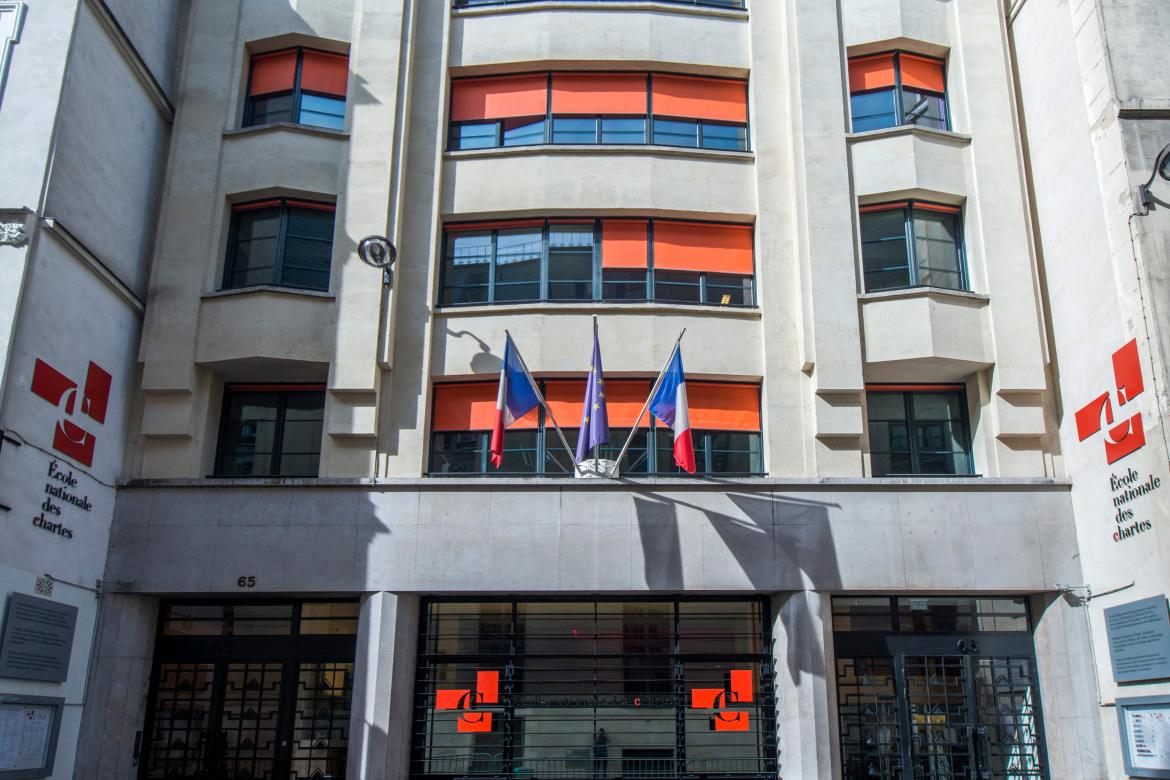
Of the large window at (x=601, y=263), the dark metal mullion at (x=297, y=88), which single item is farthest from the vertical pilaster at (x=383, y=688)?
the dark metal mullion at (x=297, y=88)

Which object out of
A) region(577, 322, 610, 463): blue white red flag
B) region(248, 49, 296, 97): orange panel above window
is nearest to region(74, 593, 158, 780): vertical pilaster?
region(577, 322, 610, 463): blue white red flag

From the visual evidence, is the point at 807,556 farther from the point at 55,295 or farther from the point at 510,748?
the point at 55,295

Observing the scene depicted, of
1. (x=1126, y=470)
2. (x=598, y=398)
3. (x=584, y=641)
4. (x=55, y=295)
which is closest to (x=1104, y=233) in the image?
(x=1126, y=470)

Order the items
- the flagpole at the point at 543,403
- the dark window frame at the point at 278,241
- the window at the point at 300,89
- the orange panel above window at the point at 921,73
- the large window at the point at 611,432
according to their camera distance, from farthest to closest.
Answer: the window at the point at 300,89
the orange panel above window at the point at 921,73
the dark window frame at the point at 278,241
the large window at the point at 611,432
the flagpole at the point at 543,403

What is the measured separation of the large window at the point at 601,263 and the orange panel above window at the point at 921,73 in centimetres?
426

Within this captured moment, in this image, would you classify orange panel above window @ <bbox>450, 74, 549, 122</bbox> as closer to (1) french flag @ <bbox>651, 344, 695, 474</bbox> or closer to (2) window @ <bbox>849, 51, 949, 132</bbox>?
(2) window @ <bbox>849, 51, 949, 132</bbox>

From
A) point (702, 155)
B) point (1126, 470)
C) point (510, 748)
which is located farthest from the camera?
point (702, 155)

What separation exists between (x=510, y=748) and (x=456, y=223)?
30.6 feet

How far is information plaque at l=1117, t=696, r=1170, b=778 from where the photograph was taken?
1355cm

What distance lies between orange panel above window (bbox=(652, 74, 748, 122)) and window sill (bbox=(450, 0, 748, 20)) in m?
1.27

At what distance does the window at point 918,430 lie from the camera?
17.4 meters

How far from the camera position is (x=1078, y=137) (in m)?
16.5

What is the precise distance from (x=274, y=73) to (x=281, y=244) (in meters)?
3.67

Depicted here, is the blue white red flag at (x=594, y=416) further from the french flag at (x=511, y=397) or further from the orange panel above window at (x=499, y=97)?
the orange panel above window at (x=499, y=97)
